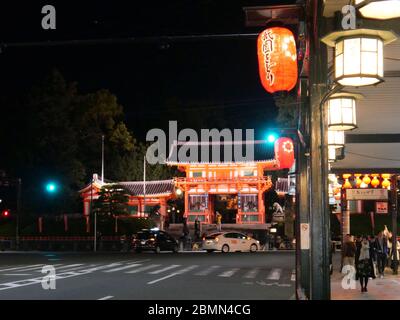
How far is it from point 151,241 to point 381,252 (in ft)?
67.8

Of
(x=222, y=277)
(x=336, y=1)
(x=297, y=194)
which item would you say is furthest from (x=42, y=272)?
(x=336, y=1)

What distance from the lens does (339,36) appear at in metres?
7.47

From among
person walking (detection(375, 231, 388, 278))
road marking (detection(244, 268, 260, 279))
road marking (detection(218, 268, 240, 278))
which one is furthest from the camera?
person walking (detection(375, 231, 388, 278))

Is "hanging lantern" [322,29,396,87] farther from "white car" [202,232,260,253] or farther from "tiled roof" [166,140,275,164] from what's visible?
"tiled roof" [166,140,275,164]

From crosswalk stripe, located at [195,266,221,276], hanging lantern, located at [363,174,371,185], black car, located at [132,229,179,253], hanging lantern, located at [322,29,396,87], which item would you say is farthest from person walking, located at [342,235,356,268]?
black car, located at [132,229,179,253]

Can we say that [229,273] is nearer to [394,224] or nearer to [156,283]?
[156,283]

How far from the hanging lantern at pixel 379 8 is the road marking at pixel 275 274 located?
1543cm

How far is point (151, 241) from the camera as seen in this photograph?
40.5 metres

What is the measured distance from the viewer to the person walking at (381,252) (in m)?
22.3

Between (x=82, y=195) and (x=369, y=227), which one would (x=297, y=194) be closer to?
(x=369, y=227)

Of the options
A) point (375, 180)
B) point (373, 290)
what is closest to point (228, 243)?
point (375, 180)

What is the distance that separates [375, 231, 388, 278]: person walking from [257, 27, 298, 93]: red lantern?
39.4ft

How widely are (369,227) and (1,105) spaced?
35.6 m

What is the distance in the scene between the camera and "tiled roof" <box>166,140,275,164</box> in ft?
200
